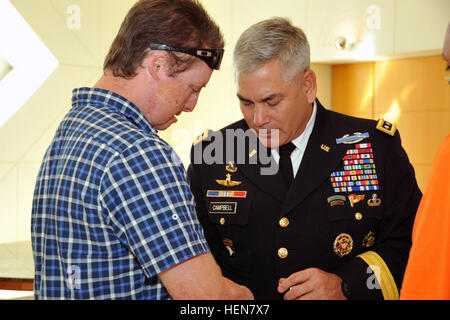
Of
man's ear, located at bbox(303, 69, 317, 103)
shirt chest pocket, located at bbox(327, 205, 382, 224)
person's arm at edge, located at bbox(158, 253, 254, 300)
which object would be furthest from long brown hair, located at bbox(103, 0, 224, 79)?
shirt chest pocket, located at bbox(327, 205, 382, 224)

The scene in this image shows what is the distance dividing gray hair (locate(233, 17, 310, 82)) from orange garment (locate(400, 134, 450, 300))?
965 millimetres

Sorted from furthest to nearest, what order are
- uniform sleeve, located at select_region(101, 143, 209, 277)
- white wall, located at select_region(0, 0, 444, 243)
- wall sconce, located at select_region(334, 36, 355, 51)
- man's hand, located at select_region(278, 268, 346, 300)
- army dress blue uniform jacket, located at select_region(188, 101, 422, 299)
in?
wall sconce, located at select_region(334, 36, 355, 51) < white wall, located at select_region(0, 0, 444, 243) < army dress blue uniform jacket, located at select_region(188, 101, 422, 299) < man's hand, located at select_region(278, 268, 346, 300) < uniform sleeve, located at select_region(101, 143, 209, 277)

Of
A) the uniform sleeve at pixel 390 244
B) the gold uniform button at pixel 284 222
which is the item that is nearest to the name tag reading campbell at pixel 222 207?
the gold uniform button at pixel 284 222

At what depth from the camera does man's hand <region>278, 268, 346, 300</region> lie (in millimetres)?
1706

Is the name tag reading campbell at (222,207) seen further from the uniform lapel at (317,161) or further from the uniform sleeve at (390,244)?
the uniform sleeve at (390,244)

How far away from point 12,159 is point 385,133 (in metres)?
3.31

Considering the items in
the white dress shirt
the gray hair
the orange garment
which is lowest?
the orange garment

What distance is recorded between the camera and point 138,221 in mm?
1102

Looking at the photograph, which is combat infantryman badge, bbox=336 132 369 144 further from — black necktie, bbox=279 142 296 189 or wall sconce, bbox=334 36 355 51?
wall sconce, bbox=334 36 355 51

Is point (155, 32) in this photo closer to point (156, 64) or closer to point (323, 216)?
point (156, 64)

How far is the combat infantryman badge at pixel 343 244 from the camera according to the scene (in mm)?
1874

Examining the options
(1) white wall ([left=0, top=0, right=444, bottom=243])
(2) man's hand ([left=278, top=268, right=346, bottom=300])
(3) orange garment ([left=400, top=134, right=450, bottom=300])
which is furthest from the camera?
(1) white wall ([left=0, top=0, right=444, bottom=243])

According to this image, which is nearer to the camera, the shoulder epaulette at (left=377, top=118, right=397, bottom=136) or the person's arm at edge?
the person's arm at edge
